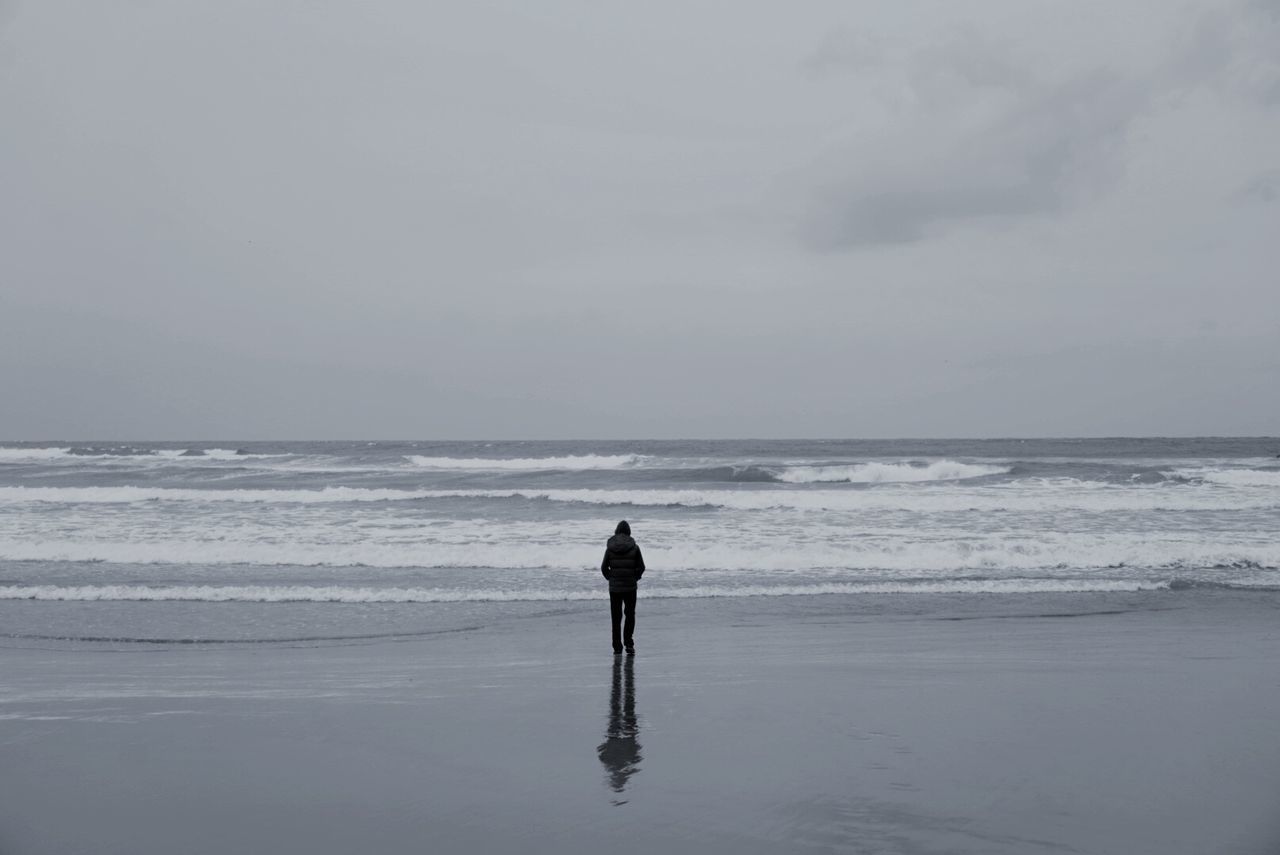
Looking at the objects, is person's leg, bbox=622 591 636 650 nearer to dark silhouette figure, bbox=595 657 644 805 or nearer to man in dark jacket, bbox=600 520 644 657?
man in dark jacket, bbox=600 520 644 657

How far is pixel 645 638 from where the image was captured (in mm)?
10336

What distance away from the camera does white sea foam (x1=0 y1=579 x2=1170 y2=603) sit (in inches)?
508

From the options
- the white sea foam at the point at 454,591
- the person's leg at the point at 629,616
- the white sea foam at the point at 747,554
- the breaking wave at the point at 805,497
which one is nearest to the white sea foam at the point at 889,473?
the breaking wave at the point at 805,497

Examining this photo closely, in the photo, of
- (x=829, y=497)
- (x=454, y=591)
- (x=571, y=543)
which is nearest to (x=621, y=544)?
(x=454, y=591)

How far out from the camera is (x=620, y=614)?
31.3 ft

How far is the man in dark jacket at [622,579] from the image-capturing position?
9.46 meters

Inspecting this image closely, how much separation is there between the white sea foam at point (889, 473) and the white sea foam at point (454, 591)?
2341 cm

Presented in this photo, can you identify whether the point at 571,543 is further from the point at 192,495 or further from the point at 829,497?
the point at 192,495

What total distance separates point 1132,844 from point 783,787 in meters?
1.92

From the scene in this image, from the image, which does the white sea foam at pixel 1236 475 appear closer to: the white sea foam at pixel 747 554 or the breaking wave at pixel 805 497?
the breaking wave at pixel 805 497

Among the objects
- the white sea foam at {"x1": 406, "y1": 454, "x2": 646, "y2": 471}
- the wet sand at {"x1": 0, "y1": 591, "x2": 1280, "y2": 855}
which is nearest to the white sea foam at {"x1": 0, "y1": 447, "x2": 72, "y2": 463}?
the white sea foam at {"x1": 406, "y1": 454, "x2": 646, "y2": 471}

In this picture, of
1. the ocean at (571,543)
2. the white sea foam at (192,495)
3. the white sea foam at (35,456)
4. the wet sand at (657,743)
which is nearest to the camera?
the wet sand at (657,743)

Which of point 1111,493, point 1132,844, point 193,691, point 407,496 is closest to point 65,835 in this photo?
point 193,691

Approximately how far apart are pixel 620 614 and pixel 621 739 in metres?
3.04
